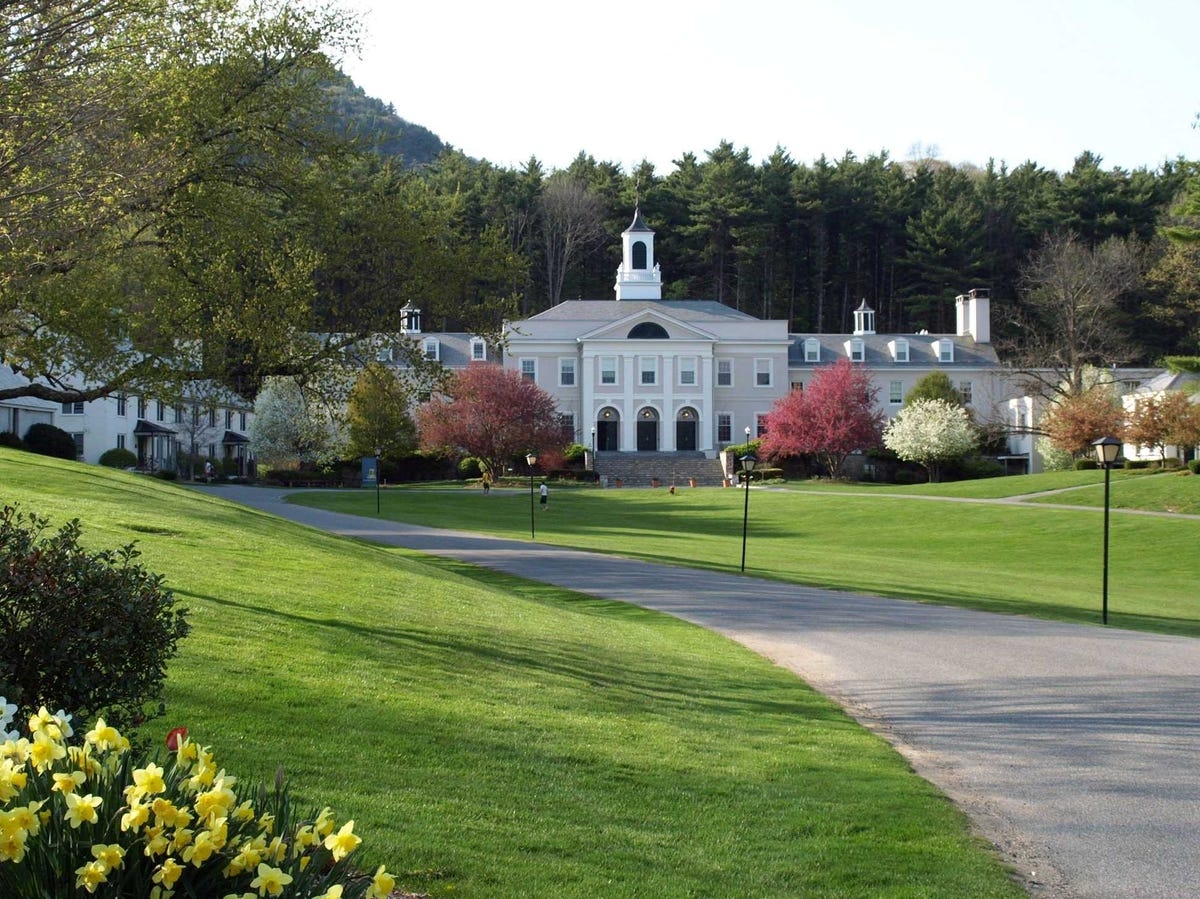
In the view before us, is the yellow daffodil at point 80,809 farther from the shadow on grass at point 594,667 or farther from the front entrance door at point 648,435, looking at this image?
the front entrance door at point 648,435

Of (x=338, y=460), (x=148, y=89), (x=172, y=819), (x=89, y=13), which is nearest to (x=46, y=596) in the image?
(x=172, y=819)

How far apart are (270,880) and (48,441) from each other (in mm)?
51584

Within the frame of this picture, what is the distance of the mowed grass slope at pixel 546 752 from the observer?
595 cm

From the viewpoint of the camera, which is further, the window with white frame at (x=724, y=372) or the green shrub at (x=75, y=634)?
the window with white frame at (x=724, y=372)

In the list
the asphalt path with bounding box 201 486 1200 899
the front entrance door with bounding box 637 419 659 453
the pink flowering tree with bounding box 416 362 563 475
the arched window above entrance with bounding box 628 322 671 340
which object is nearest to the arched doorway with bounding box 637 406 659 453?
the front entrance door with bounding box 637 419 659 453

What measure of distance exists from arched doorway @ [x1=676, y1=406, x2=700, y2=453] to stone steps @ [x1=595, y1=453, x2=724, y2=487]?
3.31m

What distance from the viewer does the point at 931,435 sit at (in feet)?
210

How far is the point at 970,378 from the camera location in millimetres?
78875

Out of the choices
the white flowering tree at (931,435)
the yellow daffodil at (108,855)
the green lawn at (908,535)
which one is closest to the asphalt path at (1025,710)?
the green lawn at (908,535)

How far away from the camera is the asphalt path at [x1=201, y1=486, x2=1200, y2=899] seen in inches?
269

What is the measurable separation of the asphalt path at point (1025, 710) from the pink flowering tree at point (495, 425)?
40.7 meters

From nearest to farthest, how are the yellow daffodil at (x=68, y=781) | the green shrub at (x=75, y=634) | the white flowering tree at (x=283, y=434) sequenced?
the yellow daffodil at (x=68, y=781) → the green shrub at (x=75, y=634) → the white flowering tree at (x=283, y=434)

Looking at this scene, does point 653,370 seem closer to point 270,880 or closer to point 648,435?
point 648,435

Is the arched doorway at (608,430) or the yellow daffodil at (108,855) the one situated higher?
the arched doorway at (608,430)
